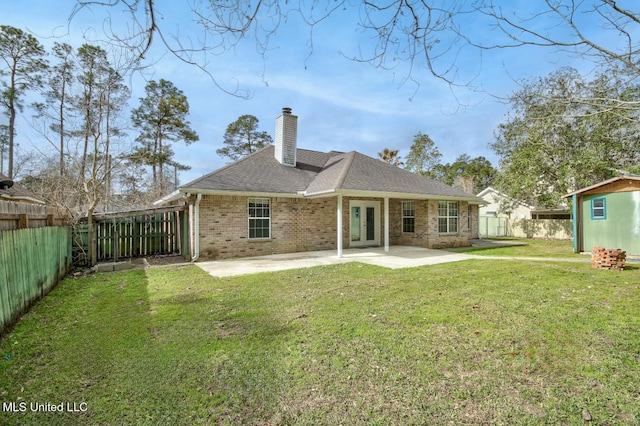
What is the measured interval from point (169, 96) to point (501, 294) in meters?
26.2

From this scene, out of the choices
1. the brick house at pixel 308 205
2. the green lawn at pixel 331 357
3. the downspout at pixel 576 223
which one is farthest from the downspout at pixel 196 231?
the downspout at pixel 576 223

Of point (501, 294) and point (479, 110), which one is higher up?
point (479, 110)

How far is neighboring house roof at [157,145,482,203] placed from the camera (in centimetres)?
1103

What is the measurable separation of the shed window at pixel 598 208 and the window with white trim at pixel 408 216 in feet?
23.3

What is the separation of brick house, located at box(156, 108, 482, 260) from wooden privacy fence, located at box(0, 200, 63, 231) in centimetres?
354

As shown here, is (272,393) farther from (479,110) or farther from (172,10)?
(479,110)

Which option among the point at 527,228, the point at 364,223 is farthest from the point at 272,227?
the point at 527,228

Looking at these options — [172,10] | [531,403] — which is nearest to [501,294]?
[531,403]

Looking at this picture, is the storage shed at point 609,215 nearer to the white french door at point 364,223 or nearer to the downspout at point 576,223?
the downspout at point 576,223

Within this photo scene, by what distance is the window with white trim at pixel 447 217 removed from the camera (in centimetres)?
1445

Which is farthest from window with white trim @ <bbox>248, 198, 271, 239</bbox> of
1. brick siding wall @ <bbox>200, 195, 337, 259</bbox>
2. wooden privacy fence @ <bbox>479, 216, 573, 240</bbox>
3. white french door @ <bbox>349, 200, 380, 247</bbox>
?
wooden privacy fence @ <bbox>479, 216, 573, 240</bbox>

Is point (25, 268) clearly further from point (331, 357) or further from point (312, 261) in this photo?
point (312, 261)

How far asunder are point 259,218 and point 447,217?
9.16 metres

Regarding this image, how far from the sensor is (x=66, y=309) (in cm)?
546
